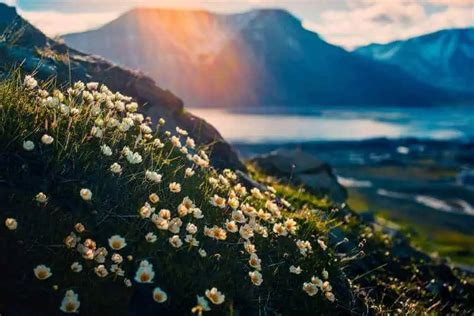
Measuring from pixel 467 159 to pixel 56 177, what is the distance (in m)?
109

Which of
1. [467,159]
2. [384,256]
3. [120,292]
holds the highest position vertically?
[120,292]

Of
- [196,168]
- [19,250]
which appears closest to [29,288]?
[19,250]

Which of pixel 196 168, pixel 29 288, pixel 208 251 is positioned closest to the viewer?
pixel 29 288

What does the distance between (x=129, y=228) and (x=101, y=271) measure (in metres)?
0.72

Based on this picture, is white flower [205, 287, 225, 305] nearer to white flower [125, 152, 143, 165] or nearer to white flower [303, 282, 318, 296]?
white flower [303, 282, 318, 296]

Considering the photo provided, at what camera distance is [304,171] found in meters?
20.1

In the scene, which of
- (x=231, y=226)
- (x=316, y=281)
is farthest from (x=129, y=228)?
(x=316, y=281)

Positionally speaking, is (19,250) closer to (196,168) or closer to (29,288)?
(29,288)

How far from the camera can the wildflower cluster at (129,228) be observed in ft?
17.3

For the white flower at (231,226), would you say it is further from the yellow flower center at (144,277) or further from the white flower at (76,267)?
the white flower at (76,267)

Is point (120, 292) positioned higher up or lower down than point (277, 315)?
higher up

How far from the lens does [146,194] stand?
642 cm

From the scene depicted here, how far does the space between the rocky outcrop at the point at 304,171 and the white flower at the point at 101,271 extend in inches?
464

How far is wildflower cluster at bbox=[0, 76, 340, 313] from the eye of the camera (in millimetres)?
5262
